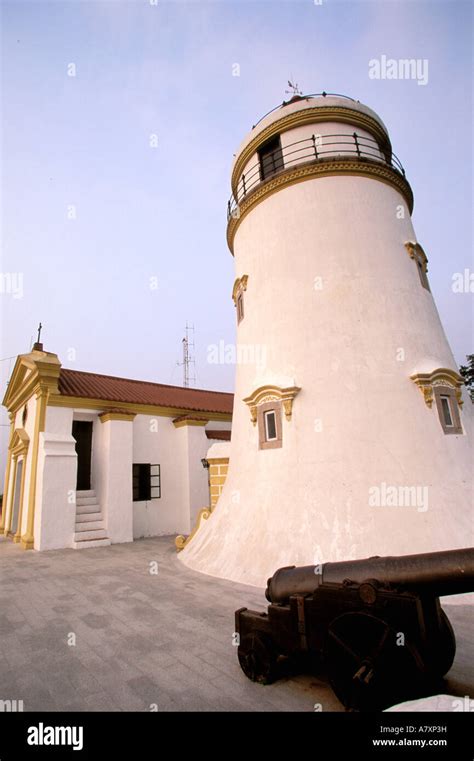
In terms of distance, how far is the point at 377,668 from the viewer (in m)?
2.84

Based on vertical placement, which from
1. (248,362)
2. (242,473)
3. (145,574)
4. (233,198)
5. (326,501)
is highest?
(233,198)

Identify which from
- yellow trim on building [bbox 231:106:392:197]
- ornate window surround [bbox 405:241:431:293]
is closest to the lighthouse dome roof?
yellow trim on building [bbox 231:106:392:197]

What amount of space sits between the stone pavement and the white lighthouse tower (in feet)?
3.98

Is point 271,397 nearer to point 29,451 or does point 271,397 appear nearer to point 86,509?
point 86,509

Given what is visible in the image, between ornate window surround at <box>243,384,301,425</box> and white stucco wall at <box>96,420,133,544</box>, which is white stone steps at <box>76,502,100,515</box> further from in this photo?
ornate window surround at <box>243,384,301,425</box>

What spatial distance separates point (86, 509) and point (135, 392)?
5.22m

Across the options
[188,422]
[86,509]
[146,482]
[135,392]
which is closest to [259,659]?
[86,509]

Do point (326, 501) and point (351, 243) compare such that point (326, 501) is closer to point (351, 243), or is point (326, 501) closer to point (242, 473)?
point (242, 473)

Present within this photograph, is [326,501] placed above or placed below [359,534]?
above

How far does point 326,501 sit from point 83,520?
8681mm

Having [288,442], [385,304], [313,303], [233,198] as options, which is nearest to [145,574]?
[288,442]

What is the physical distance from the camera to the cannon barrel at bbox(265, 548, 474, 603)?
2.84 m

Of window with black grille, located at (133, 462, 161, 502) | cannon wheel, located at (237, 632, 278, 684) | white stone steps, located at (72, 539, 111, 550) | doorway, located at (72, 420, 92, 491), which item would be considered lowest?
white stone steps, located at (72, 539, 111, 550)

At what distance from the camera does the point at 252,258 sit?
9.41m
